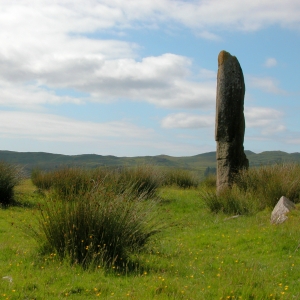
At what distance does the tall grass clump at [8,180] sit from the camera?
51.8 ft

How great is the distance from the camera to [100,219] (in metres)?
7.53

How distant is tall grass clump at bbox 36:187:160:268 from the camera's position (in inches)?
288

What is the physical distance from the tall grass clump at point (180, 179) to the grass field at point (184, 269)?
12180 mm

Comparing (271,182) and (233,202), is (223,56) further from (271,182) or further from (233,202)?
(233,202)

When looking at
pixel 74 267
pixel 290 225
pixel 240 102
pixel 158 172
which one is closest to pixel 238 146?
pixel 240 102

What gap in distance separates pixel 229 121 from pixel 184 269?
966 centimetres

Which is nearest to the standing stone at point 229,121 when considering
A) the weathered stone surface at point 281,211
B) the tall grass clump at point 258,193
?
the tall grass clump at point 258,193

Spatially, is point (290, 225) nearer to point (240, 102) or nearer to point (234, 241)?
point (234, 241)

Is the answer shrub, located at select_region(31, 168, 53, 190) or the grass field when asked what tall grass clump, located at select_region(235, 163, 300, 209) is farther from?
shrub, located at select_region(31, 168, 53, 190)

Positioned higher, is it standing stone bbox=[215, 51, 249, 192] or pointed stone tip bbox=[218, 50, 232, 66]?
pointed stone tip bbox=[218, 50, 232, 66]

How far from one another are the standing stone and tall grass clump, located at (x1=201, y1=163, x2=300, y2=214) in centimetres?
104

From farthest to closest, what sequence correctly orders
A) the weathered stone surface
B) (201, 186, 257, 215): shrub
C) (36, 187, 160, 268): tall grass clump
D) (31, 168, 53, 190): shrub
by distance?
(31, 168, 53, 190): shrub
(201, 186, 257, 215): shrub
the weathered stone surface
(36, 187, 160, 268): tall grass clump

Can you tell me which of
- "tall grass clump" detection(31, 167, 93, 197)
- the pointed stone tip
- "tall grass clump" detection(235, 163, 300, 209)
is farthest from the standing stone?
"tall grass clump" detection(31, 167, 93, 197)

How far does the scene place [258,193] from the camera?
1400 centimetres
